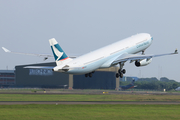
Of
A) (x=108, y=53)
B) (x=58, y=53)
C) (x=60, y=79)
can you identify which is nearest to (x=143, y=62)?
(x=108, y=53)

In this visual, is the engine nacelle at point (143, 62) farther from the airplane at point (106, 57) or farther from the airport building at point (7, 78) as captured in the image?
the airport building at point (7, 78)

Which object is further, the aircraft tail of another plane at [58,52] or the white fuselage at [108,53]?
the white fuselage at [108,53]

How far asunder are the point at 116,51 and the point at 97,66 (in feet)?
19.1

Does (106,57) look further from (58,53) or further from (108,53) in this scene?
(58,53)

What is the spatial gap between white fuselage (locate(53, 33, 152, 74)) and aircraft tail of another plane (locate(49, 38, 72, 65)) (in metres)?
1.07

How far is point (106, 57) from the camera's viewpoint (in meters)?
60.4

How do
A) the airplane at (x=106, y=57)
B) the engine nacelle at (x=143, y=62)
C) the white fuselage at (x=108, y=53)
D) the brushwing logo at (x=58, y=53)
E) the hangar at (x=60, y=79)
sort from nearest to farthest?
1. the brushwing logo at (x=58, y=53)
2. the airplane at (x=106, y=57)
3. the white fuselage at (x=108, y=53)
4. the engine nacelle at (x=143, y=62)
5. the hangar at (x=60, y=79)

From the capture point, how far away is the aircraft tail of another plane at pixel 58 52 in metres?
51.7

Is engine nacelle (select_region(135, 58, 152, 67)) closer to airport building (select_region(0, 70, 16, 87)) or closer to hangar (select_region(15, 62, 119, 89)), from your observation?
hangar (select_region(15, 62, 119, 89))

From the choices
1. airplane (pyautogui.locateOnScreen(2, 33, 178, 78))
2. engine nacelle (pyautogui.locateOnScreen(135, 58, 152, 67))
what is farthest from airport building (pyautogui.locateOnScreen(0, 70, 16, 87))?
engine nacelle (pyautogui.locateOnScreen(135, 58, 152, 67))

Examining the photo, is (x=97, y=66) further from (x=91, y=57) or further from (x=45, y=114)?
(x=45, y=114)

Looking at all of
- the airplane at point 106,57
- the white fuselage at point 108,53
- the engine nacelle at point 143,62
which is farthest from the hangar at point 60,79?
the engine nacelle at point 143,62

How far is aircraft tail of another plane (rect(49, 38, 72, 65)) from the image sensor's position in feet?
170

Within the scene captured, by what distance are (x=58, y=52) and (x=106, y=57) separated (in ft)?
38.0
